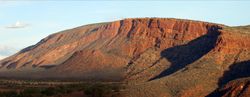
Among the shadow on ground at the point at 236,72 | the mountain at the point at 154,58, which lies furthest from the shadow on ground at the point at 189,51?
the shadow on ground at the point at 236,72

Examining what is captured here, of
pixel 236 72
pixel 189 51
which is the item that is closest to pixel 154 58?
pixel 189 51

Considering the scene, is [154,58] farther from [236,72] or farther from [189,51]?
[236,72]

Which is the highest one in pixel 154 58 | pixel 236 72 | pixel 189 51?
pixel 189 51

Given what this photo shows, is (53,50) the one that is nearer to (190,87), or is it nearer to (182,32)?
(182,32)

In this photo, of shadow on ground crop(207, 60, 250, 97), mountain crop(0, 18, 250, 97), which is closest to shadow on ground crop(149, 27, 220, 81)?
mountain crop(0, 18, 250, 97)

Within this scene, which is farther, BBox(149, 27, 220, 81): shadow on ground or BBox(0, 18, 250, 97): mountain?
BBox(149, 27, 220, 81): shadow on ground

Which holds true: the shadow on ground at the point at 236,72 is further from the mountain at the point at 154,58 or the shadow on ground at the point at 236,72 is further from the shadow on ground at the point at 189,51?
the shadow on ground at the point at 189,51

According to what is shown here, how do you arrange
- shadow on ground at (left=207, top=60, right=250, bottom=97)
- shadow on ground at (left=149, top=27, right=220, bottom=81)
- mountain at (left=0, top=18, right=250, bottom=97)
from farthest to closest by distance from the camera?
shadow on ground at (left=149, top=27, right=220, bottom=81) → shadow on ground at (left=207, top=60, right=250, bottom=97) → mountain at (left=0, top=18, right=250, bottom=97)

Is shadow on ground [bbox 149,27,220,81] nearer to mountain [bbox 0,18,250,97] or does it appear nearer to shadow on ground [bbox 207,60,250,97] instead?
mountain [bbox 0,18,250,97]
